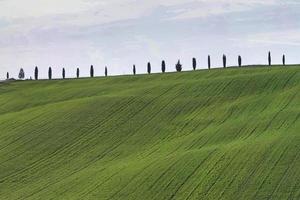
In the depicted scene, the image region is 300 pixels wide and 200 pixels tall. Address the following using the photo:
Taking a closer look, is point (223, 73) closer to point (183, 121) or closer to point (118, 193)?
point (183, 121)

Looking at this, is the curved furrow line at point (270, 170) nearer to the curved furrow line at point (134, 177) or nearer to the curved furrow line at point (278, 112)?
the curved furrow line at point (278, 112)

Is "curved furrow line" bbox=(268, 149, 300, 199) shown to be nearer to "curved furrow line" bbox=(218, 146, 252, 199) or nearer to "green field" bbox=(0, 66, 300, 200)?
"green field" bbox=(0, 66, 300, 200)

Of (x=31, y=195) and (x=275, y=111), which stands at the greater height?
(x=275, y=111)

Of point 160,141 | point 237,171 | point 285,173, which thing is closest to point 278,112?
point 160,141

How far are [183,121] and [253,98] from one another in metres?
7.71

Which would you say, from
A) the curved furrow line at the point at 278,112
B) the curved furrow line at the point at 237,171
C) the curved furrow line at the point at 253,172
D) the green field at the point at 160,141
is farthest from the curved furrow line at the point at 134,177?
the curved furrow line at the point at 278,112

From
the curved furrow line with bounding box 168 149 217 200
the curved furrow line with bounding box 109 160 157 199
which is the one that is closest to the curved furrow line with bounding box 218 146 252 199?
the curved furrow line with bounding box 168 149 217 200

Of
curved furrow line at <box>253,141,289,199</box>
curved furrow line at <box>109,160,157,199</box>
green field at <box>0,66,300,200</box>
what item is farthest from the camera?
green field at <box>0,66,300,200</box>

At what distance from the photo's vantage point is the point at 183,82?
208 ft

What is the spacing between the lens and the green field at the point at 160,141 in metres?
32.0

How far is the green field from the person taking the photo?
3200cm

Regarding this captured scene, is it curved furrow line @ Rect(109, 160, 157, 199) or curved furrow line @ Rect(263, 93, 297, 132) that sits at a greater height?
curved furrow line @ Rect(263, 93, 297, 132)

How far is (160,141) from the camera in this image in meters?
42.7

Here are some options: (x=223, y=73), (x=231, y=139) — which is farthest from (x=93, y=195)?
(x=223, y=73)
